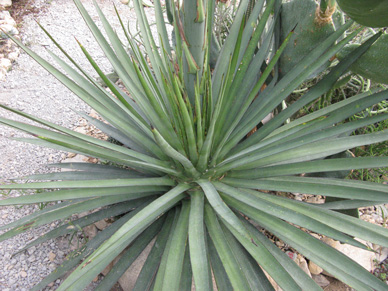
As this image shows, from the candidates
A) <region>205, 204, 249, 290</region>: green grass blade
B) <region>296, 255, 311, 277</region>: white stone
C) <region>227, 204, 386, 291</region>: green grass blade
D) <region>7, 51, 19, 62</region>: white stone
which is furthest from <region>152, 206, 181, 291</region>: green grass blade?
<region>7, 51, 19, 62</region>: white stone

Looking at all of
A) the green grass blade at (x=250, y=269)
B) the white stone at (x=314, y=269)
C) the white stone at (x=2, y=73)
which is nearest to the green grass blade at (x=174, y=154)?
the green grass blade at (x=250, y=269)

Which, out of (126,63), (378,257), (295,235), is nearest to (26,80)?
(126,63)

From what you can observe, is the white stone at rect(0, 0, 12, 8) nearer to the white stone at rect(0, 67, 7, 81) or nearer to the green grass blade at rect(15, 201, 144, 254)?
the white stone at rect(0, 67, 7, 81)

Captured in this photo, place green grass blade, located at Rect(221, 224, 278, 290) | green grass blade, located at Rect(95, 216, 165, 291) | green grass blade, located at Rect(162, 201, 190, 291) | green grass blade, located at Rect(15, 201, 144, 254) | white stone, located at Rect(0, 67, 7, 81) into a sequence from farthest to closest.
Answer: white stone, located at Rect(0, 67, 7, 81)
green grass blade, located at Rect(15, 201, 144, 254)
green grass blade, located at Rect(95, 216, 165, 291)
green grass blade, located at Rect(221, 224, 278, 290)
green grass blade, located at Rect(162, 201, 190, 291)

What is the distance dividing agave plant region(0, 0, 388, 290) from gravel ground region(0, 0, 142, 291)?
1.38ft

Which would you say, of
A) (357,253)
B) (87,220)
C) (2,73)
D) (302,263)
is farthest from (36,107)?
(357,253)

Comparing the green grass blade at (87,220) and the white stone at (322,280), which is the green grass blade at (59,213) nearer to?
the green grass blade at (87,220)

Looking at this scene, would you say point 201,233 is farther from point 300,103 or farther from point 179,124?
point 300,103

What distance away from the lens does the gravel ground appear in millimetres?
1621

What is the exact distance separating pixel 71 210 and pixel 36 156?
3.68ft

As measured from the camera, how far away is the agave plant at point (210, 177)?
3.18 ft

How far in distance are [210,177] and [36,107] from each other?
1.80 m

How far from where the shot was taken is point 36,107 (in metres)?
2.48

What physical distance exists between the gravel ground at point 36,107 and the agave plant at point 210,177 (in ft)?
1.38
